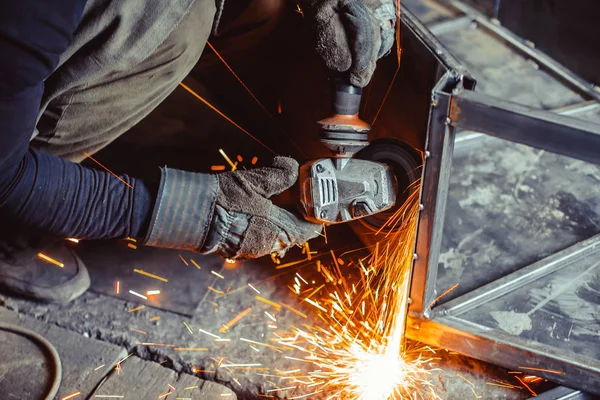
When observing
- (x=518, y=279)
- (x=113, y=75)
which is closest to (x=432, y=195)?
(x=518, y=279)

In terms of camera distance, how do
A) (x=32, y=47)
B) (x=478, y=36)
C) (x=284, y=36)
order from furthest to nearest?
(x=478, y=36)
(x=284, y=36)
(x=32, y=47)

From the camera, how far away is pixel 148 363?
222 centimetres

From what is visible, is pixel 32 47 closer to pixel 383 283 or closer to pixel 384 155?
pixel 384 155

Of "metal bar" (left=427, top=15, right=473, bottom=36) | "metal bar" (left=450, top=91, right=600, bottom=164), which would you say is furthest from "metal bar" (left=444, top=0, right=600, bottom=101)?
"metal bar" (left=450, top=91, right=600, bottom=164)

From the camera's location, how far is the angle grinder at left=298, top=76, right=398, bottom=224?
195 cm

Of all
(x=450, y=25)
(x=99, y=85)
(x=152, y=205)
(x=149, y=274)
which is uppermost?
(x=450, y=25)

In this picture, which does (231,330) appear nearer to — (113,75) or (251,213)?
(251,213)

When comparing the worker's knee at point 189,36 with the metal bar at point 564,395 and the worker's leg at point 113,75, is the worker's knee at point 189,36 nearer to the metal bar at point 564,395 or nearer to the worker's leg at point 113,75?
the worker's leg at point 113,75

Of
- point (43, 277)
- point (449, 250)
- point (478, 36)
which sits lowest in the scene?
point (43, 277)

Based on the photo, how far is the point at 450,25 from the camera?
143 inches

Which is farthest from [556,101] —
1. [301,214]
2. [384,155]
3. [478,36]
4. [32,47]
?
[32,47]

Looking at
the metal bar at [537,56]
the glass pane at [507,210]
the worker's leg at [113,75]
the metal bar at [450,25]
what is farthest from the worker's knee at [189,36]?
the metal bar at [537,56]

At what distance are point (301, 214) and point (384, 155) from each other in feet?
1.27

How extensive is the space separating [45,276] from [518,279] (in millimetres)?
1884
